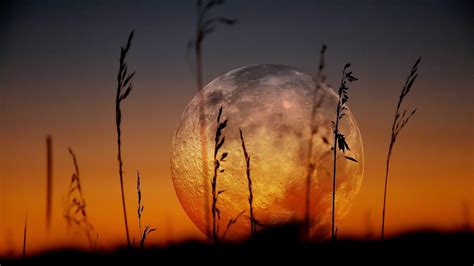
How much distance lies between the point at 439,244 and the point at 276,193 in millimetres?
1946

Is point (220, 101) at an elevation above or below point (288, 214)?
above

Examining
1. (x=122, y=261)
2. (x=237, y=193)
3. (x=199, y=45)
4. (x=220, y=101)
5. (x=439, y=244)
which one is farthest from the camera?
(x=220, y=101)

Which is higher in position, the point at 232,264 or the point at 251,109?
the point at 251,109

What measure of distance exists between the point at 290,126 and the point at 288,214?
1.11 m

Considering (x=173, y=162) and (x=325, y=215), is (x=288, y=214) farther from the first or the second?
(x=173, y=162)

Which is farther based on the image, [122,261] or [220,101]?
[220,101]

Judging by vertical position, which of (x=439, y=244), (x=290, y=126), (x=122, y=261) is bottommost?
(x=439, y=244)

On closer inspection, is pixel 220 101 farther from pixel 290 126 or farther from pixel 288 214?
pixel 288 214

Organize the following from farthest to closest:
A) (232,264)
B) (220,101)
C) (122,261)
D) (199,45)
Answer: (220,101), (232,264), (122,261), (199,45)

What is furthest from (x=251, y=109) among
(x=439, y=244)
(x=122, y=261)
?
(x=122, y=261)

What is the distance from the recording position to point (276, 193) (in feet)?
21.1

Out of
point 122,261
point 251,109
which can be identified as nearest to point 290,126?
point 251,109

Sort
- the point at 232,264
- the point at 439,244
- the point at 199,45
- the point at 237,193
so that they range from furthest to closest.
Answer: the point at 237,193, the point at 439,244, the point at 232,264, the point at 199,45

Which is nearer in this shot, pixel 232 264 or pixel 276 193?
pixel 232 264
